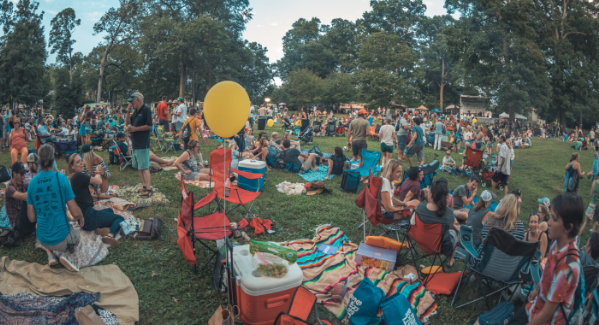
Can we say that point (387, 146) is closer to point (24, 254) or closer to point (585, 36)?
point (24, 254)

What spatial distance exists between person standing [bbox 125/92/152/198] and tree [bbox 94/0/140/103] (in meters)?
30.1

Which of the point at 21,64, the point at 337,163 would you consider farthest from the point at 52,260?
the point at 21,64

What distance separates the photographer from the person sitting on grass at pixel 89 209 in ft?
14.0

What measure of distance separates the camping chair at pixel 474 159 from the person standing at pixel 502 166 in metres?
1.04

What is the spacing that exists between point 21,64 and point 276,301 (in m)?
32.1

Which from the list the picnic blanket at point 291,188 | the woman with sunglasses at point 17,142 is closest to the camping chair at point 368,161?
the picnic blanket at point 291,188

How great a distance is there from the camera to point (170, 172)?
8.43 metres

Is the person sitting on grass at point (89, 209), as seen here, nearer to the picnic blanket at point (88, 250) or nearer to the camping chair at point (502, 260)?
the picnic blanket at point (88, 250)

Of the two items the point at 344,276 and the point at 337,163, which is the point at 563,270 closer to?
the point at 344,276

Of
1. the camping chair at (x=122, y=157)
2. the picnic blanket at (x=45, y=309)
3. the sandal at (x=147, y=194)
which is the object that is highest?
the camping chair at (x=122, y=157)

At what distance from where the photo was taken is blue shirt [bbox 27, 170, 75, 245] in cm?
363

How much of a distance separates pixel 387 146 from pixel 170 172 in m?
6.06

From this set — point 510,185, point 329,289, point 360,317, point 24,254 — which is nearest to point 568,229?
point 360,317

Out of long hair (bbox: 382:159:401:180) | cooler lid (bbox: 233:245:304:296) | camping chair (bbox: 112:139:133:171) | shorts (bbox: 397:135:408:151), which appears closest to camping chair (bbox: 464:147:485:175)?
shorts (bbox: 397:135:408:151)
